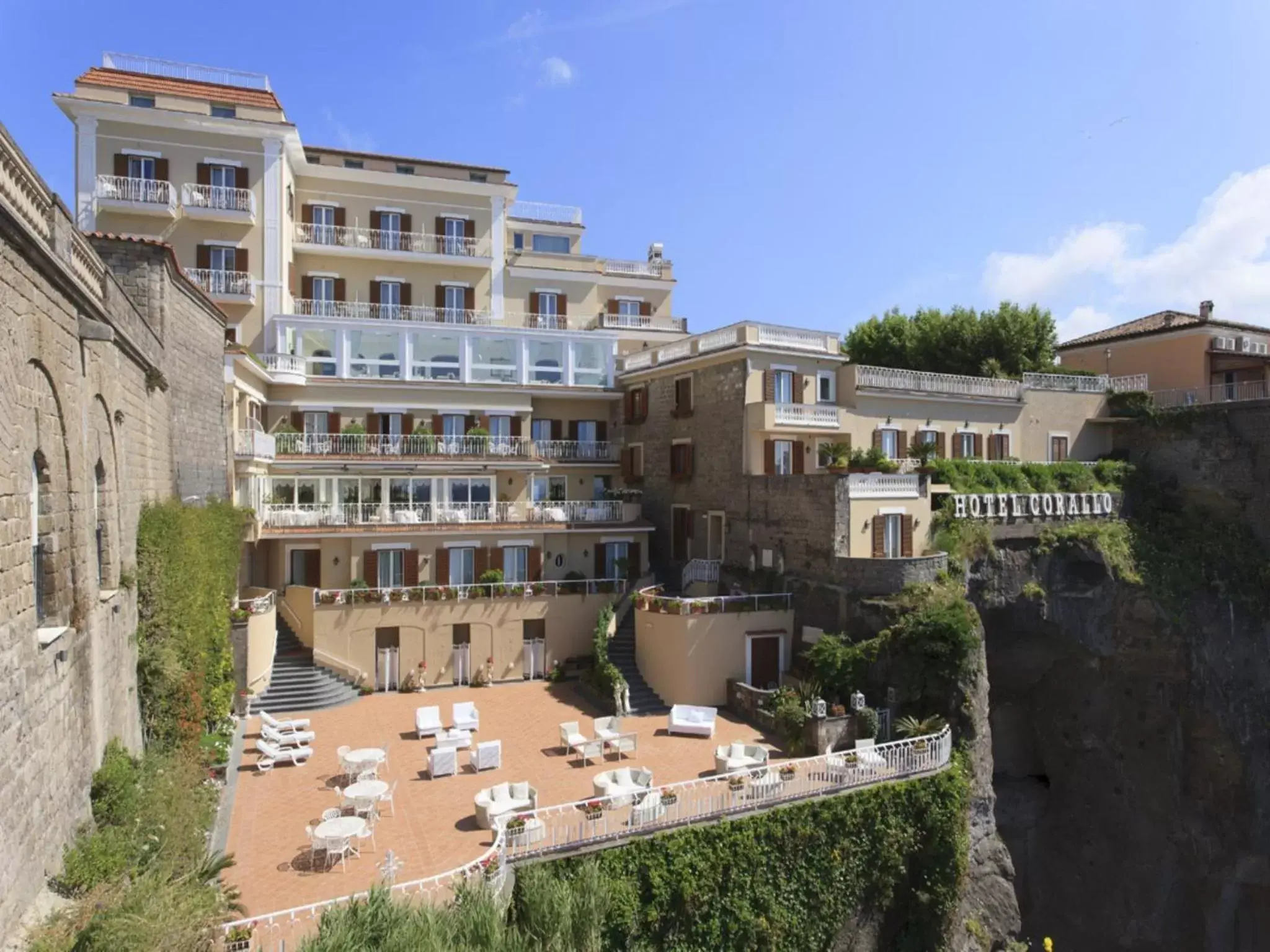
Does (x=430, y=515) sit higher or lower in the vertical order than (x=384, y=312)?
lower

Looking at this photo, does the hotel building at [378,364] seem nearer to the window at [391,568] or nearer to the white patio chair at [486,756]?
the window at [391,568]

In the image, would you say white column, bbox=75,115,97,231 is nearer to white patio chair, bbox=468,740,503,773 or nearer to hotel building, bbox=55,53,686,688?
hotel building, bbox=55,53,686,688

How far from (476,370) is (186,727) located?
67.7 feet

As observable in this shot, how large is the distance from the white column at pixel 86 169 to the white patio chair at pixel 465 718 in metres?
22.8

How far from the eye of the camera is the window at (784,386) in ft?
97.9

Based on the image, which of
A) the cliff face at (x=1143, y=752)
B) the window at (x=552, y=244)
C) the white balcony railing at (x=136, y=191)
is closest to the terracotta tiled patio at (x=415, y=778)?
the cliff face at (x=1143, y=752)

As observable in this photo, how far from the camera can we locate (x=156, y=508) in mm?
15031

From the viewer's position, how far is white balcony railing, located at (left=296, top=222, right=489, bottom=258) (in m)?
33.6

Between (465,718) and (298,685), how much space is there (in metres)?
6.32

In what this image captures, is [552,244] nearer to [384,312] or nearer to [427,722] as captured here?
[384,312]

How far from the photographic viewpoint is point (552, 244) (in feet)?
136

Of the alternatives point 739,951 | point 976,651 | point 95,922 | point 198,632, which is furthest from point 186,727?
point 976,651

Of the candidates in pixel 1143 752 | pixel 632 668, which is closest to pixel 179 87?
pixel 632 668

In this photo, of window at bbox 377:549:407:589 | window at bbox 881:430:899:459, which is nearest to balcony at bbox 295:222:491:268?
window at bbox 377:549:407:589
